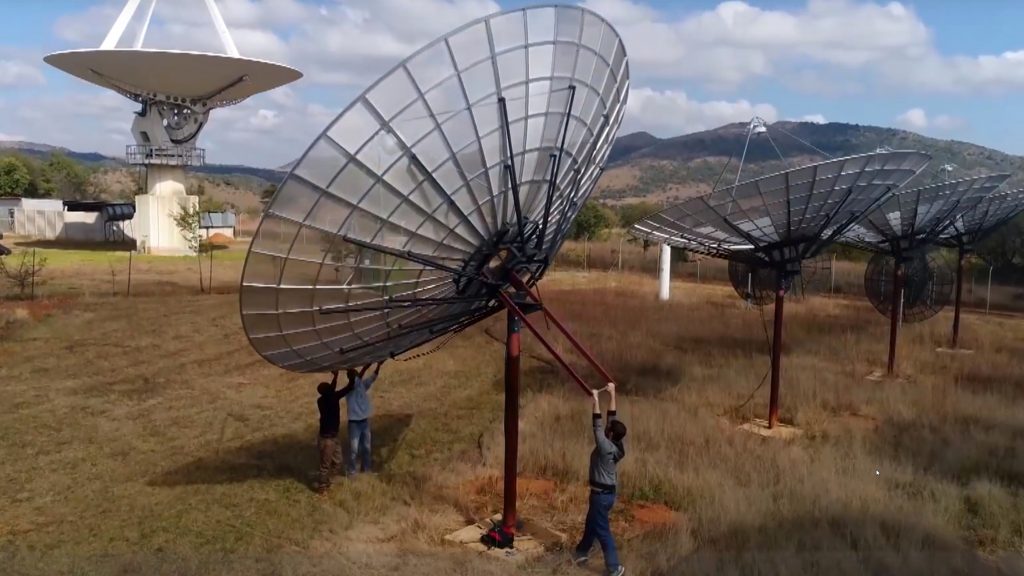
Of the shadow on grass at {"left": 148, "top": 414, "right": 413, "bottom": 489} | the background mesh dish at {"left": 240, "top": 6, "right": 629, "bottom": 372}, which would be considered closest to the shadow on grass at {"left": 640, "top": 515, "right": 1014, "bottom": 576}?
the background mesh dish at {"left": 240, "top": 6, "right": 629, "bottom": 372}

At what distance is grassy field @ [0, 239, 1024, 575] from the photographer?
11.1 m

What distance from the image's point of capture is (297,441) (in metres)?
17.2

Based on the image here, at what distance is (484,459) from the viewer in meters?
16.0

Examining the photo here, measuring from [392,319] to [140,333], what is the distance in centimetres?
2018

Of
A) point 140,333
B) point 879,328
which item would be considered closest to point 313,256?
point 140,333

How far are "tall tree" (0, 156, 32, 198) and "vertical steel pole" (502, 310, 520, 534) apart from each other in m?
106

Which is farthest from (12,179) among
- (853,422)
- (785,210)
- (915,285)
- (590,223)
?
(853,422)

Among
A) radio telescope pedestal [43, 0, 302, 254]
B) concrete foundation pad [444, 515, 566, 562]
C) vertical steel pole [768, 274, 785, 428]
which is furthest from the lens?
radio telescope pedestal [43, 0, 302, 254]

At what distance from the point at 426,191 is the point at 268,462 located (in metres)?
7.48

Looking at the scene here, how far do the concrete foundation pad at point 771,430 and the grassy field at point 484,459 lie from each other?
50 centimetres

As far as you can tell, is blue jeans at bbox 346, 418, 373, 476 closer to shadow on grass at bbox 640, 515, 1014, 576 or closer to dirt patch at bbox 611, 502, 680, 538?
dirt patch at bbox 611, 502, 680, 538

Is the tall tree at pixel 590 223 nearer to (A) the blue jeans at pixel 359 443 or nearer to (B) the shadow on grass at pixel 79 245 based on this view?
(B) the shadow on grass at pixel 79 245

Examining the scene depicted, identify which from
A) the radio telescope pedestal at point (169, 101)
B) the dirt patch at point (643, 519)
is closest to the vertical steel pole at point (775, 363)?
the dirt patch at point (643, 519)

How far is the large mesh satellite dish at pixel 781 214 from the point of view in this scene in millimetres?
16834
